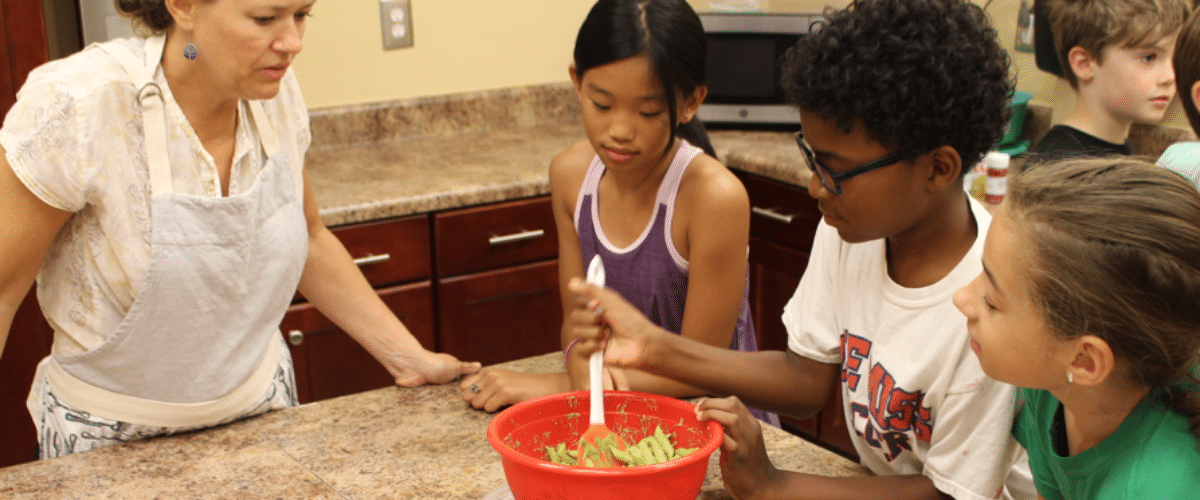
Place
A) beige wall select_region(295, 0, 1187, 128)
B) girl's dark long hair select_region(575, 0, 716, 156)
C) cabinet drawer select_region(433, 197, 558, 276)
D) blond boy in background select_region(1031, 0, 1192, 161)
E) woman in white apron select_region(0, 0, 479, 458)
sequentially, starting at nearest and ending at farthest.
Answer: woman in white apron select_region(0, 0, 479, 458), girl's dark long hair select_region(575, 0, 716, 156), blond boy in background select_region(1031, 0, 1192, 161), cabinet drawer select_region(433, 197, 558, 276), beige wall select_region(295, 0, 1187, 128)

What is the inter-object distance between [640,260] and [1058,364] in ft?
2.39

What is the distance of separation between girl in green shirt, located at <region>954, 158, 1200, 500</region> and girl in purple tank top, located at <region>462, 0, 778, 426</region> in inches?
19.5

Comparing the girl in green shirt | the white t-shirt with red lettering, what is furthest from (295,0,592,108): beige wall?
the girl in green shirt

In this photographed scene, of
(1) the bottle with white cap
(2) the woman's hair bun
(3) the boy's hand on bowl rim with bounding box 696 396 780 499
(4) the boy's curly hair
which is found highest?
(2) the woman's hair bun

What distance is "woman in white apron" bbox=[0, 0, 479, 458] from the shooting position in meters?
1.24

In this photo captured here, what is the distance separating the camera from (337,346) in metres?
2.41

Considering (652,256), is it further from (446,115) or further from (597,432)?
(446,115)

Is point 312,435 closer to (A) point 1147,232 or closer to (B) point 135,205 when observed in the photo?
(B) point 135,205

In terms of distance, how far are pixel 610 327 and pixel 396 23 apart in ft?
6.18

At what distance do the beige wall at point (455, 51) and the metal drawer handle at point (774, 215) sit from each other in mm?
709

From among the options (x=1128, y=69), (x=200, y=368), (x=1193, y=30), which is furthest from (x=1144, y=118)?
(x=200, y=368)

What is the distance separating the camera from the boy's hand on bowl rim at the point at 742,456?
42.8 inches

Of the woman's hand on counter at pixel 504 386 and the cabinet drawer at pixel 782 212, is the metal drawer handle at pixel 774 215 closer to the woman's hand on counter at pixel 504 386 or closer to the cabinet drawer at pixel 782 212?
the cabinet drawer at pixel 782 212

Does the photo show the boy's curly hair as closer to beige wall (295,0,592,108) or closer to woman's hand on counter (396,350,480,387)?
woman's hand on counter (396,350,480,387)
